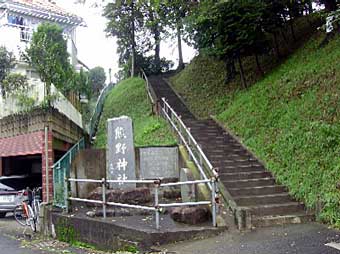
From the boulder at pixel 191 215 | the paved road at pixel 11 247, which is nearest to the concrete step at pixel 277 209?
the boulder at pixel 191 215

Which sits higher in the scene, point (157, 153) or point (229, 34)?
point (229, 34)

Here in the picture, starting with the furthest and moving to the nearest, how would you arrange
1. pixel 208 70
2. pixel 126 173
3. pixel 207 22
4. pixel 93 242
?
pixel 208 70 < pixel 207 22 < pixel 126 173 < pixel 93 242

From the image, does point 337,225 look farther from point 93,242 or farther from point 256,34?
point 256,34

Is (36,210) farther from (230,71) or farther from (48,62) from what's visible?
(230,71)

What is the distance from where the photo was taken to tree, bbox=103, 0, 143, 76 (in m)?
25.1

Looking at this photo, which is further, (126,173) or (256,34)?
(256,34)

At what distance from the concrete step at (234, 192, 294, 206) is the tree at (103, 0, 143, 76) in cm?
1663

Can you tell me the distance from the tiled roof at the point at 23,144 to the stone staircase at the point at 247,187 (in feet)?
15.9

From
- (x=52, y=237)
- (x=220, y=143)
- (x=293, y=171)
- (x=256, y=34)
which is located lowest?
(x=52, y=237)

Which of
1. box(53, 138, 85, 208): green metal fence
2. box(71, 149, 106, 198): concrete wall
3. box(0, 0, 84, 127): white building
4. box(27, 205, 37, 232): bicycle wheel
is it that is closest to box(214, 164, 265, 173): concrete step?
box(71, 149, 106, 198): concrete wall

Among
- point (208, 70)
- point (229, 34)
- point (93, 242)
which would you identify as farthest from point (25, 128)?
point (208, 70)

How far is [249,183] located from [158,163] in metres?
3.24

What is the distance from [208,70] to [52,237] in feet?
45.4

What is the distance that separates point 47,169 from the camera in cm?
1193
